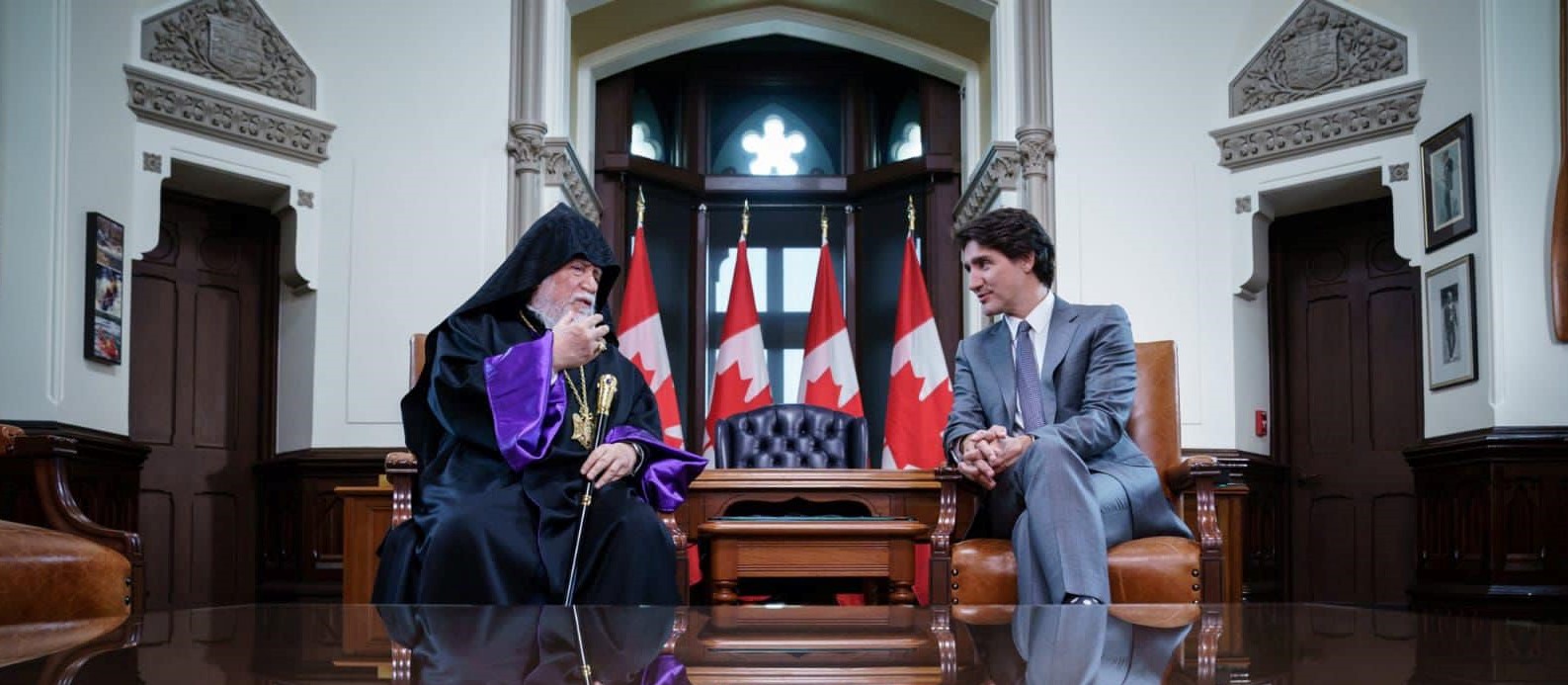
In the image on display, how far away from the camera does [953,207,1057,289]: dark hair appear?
4.34 metres

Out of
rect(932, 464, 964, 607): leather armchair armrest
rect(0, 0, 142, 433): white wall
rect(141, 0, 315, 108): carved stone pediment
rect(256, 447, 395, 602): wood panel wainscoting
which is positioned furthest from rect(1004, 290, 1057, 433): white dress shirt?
rect(141, 0, 315, 108): carved stone pediment

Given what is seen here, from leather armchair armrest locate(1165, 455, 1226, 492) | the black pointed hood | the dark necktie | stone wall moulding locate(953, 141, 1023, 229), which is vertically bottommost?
leather armchair armrest locate(1165, 455, 1226, 492)

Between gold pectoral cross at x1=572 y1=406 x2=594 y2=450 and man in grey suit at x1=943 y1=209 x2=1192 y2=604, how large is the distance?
3.36 feet

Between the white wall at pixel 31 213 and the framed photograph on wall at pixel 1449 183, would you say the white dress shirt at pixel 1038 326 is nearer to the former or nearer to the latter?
the framed photograph on wall at pixel 1449 183

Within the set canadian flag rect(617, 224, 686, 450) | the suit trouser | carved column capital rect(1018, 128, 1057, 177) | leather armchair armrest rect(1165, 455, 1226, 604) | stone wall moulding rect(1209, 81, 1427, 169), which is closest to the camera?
the suit trouser

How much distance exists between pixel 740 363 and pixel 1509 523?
428cm

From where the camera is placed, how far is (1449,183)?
6.88 meters

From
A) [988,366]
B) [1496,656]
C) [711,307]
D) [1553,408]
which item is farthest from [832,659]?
[711,307]

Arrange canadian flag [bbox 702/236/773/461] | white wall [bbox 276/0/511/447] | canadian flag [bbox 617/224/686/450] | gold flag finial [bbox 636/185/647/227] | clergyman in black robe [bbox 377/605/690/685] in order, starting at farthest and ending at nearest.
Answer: gold flag finial [bbox 636/185/647/227], canadian flag [bbox 702/236/773/461], canadian flag [bbox 617/224/686/450], white wall [bbox 276/0/511/447], clergyman in black robe [bbox 377/605/690/685]

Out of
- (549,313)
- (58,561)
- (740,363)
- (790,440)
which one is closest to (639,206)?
(740,363)

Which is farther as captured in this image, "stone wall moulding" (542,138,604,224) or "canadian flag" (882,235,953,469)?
"canadian flag" (882,235,953,469)

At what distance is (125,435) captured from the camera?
677cm

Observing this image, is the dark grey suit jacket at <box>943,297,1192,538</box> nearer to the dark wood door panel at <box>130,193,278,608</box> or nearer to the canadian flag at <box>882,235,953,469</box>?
the canadian flag at <box>882,235,953,469</box>

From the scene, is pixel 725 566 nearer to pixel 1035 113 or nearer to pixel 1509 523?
pixel 1509 523
